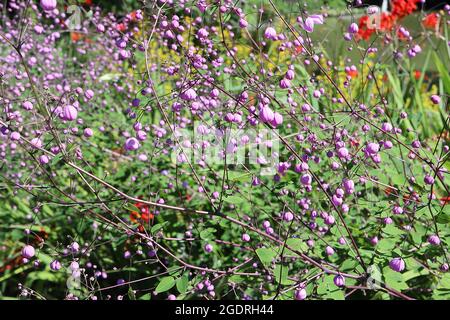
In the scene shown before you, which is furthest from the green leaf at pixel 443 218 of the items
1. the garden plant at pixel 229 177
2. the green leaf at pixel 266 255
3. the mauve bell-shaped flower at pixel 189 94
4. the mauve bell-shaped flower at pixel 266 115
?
the mauve bell-shaped flower at pixel 189 94

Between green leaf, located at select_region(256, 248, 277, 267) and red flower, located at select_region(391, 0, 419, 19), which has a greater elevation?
red flower, located at select_region(391, 0, 419, 19)

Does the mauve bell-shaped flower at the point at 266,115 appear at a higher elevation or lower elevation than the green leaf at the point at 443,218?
higher

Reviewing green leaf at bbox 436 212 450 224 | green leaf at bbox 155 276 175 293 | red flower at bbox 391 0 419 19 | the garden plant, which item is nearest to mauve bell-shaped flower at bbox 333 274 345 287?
the garden plant

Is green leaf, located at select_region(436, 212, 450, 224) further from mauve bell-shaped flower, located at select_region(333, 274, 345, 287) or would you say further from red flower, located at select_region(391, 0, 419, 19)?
red flower, located at select_region(391, 0, 419, 19)

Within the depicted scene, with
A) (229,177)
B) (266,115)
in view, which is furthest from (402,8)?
(266,115)

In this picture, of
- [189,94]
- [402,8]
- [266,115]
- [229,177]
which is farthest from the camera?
[402,8]

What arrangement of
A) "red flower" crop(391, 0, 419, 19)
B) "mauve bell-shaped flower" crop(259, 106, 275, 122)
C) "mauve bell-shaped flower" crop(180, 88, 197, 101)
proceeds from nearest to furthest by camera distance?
"mauve bell-shaped flower" crop(259, 106, 275, 122) < "mauve bell-shaped flower" crop(180, 88, 197, 101) < "red flower" crop(391, 0, 419, 19)

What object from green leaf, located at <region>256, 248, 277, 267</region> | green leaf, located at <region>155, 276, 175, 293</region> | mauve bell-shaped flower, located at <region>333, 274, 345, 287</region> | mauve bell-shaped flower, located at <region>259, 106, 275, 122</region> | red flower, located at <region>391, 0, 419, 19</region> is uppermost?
red flower, located at <region>391, 0, 419, 19</region>

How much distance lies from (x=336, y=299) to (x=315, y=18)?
905 millimetres

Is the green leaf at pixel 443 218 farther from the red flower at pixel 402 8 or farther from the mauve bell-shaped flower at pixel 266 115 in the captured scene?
Answer: the red flower at pixel 402 8

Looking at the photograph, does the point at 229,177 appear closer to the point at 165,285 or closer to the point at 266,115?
the point at 165,285

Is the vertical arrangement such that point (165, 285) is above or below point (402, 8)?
below
